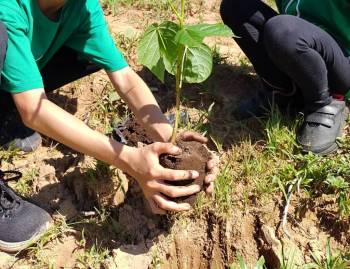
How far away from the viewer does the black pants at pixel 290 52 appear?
1.82 meters

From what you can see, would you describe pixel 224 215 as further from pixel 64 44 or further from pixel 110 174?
pixel 64 44

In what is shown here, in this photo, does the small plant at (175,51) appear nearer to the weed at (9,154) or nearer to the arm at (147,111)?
the arm at (147,111)

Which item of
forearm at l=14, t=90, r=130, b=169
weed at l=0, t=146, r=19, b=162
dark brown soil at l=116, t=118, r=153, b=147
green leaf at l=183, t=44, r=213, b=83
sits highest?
green leaf at l=183, t=44, r=213, b=83

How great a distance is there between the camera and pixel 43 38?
5.59 feet

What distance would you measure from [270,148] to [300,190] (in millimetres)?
204

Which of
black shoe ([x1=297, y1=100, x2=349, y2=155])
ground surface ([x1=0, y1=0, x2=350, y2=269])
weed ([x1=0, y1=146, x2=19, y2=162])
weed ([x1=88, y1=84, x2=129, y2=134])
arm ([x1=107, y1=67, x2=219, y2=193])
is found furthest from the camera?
weed ([x1=88, y1=84, x2=129, y2=134])

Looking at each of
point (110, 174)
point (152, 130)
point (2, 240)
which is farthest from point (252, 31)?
point (2, 240)

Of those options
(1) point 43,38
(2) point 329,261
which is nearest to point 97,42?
(1) point 43,38

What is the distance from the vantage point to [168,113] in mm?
2135

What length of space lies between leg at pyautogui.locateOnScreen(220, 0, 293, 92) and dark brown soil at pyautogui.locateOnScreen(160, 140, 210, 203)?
2.26ft

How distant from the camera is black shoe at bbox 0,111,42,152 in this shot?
2.02 m

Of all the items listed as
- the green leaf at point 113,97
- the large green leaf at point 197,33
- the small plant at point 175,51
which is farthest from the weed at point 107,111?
the large green leaf at point 197,33

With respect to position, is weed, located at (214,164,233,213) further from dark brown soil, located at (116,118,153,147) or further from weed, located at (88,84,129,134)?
weed, located at (88,84,129,134)

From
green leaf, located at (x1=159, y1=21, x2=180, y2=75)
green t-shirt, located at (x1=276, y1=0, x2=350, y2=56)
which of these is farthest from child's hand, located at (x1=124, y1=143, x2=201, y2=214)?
green t-shirt, located at (x1=276, y1=0, x2=350, y2=56)
